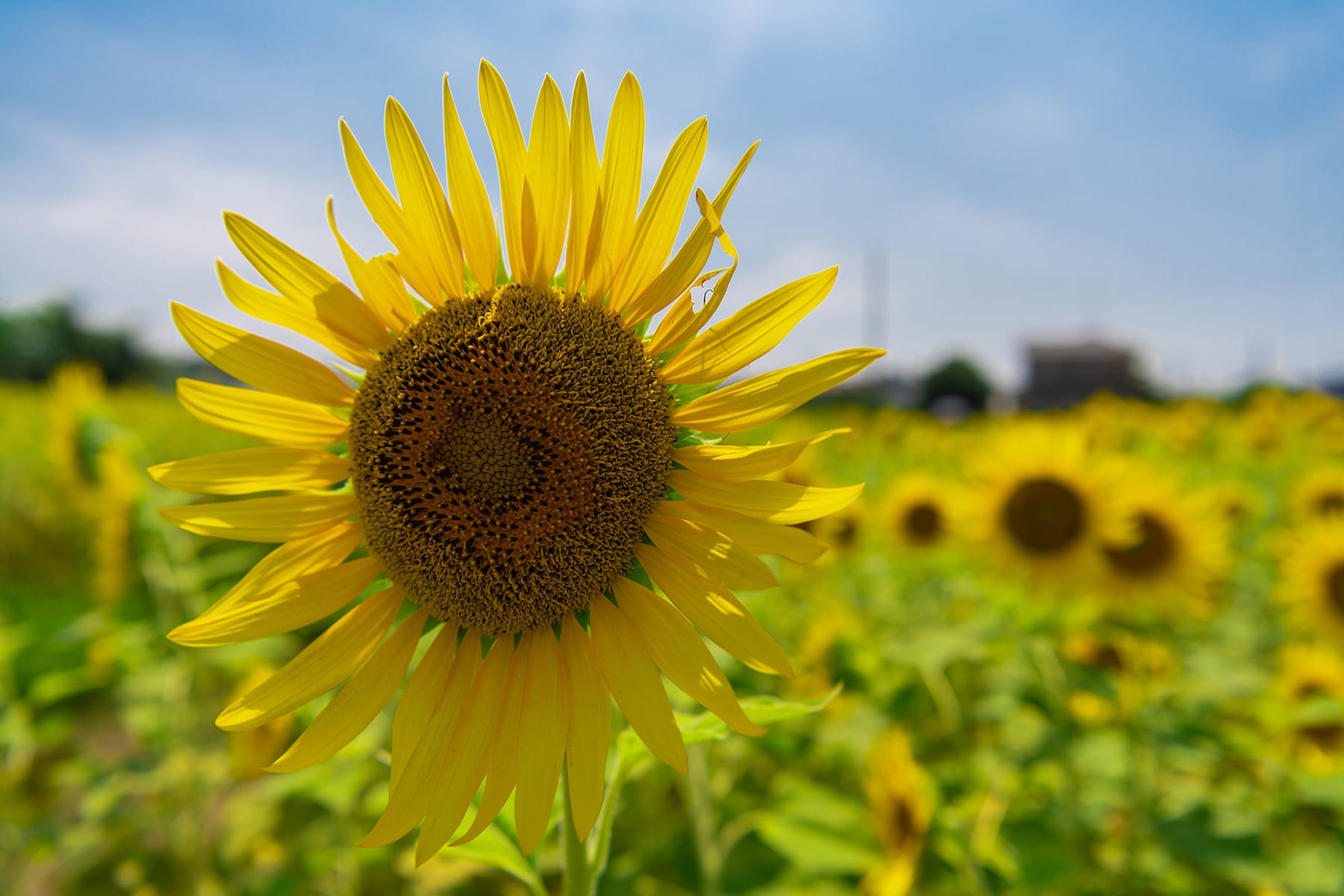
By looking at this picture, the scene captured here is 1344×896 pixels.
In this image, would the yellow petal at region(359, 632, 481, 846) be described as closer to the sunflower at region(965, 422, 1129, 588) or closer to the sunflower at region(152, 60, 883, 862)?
the sunflower at region(152, 60, 883, 862)

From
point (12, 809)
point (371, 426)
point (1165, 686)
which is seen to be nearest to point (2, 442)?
point (12, 809)

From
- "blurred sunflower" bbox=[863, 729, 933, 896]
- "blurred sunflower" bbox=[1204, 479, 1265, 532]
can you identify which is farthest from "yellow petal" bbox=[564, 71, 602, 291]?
"blurred sunflower" bbox=[1204, 479, 1265, 532]

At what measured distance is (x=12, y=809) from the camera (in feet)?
10.8

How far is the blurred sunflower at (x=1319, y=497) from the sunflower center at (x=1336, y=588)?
46.5 inches

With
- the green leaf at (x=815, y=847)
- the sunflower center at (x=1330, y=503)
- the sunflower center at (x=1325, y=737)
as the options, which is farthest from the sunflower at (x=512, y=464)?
the sunflower center at (x=1330, y=503)

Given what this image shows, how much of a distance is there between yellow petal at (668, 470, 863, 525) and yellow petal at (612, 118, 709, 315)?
1.05ft

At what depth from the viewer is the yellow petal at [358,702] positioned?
1.16m

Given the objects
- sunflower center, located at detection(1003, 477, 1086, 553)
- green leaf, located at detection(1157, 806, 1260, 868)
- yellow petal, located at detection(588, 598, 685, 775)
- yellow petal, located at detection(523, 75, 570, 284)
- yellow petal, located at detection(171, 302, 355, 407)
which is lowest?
green leaf, located at detection(1157, 806, 1260, 868)

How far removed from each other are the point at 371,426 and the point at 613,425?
0.41 meters

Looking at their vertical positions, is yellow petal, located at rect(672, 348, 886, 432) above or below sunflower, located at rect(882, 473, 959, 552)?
above

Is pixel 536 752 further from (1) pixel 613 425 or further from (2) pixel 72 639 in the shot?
(2) pixel 72 639

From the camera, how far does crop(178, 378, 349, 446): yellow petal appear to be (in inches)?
48.9

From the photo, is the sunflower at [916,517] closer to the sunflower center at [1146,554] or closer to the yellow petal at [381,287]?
the sunflower center at [1146,554]

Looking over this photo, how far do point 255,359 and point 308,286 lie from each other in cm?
16
